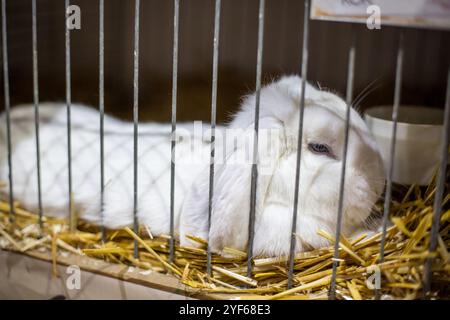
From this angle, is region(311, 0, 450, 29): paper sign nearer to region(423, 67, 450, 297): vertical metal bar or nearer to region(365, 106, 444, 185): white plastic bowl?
region(423, 67, 450, 297): vertical metal bar

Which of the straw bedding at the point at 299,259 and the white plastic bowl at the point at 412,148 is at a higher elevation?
the white plastic bowl at the point at 412,148

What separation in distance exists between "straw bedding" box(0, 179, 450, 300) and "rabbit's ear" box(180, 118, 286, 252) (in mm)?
47

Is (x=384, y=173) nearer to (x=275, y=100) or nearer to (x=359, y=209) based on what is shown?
(x=359, y=209)

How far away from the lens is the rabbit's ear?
1334 millimetres

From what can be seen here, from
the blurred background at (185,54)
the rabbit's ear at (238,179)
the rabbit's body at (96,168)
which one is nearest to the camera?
the rabbit's ear at (238,179)

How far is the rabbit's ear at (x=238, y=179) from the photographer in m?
1.33

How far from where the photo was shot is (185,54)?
2.30 metres

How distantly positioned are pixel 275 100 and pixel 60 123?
732mm

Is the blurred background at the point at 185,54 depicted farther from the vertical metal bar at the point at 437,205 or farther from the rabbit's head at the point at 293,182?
the vertical metal bar at the point at 437,205

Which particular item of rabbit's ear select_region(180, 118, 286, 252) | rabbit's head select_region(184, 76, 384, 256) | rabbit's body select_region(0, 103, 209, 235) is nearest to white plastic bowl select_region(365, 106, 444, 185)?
rabbit's head select_region(184, 76, 384, 256)

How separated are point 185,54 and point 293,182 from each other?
108 centimetres

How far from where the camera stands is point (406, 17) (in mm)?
1066

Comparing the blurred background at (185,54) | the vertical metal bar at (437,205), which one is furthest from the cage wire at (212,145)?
the blurred background at (185,54)

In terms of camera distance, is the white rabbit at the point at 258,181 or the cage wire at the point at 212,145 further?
the white rabbit at the point at 258,181
